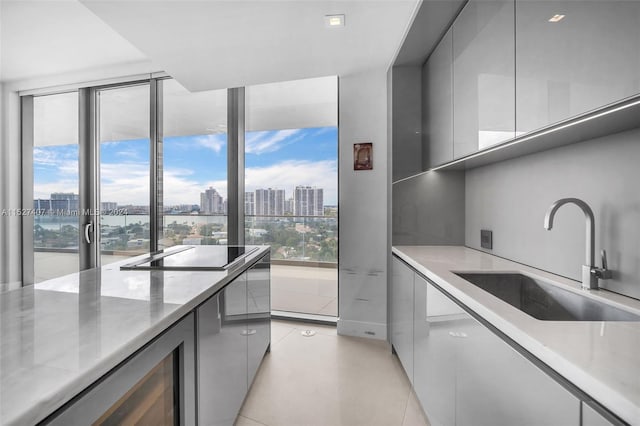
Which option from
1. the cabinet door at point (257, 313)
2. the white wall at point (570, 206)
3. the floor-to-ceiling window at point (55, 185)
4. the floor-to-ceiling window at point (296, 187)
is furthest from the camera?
the floor-to-ceiling window at point (55, 185)

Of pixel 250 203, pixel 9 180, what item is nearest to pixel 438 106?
pixel 250 203

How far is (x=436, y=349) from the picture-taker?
4.39 ft

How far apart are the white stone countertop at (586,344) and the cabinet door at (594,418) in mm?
17

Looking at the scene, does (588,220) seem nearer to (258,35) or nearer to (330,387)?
(330,387)

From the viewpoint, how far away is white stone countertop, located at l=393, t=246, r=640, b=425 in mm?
505

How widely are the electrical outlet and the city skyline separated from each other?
4.32ft

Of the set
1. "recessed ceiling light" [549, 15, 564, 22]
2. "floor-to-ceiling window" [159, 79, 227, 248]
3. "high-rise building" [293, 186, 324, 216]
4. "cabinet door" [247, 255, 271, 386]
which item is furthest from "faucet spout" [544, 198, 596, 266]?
"floor-to-ceiling window" [159, 79, 227, 248]

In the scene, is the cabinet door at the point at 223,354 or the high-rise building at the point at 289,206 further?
the high-rise building at the point at 289,206

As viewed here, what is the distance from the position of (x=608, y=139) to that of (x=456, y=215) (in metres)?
1.26

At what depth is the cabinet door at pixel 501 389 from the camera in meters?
0.62

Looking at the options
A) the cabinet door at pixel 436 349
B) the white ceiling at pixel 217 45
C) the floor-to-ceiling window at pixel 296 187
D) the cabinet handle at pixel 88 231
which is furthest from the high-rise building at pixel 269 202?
the cabinet handle at pixel 88 231

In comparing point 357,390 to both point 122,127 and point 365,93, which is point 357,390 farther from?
point 122,127

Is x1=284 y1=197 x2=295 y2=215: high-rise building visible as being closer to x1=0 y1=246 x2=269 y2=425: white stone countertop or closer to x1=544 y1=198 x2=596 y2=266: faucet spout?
x1=0 y1=246 x2=269 y2=425: white stone countertop

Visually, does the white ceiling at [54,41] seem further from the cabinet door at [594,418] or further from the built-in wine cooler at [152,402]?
the cabinet door at [594,418]
